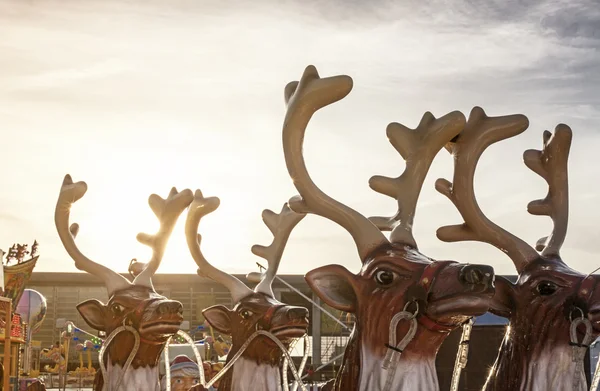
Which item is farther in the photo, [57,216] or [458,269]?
[57,216]

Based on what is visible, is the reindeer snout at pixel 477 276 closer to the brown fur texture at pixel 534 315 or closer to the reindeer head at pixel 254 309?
the brown fur texture at pixel 534 315

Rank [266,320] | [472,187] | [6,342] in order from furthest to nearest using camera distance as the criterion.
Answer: [6,342] < [266,320] < [472,187]

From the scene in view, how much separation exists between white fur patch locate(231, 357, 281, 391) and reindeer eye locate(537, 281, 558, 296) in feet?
8.89

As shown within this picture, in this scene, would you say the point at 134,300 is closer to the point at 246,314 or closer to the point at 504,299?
the point at 246,314

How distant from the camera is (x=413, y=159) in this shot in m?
5.84

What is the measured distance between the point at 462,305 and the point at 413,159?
51.4 inches

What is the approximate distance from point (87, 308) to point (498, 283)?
3121 mm

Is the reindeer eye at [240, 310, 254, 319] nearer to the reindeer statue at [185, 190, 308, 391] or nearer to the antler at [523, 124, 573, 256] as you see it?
the reindeer statue at [185, 190, 308, 391]

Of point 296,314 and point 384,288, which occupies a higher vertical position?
point 384,288

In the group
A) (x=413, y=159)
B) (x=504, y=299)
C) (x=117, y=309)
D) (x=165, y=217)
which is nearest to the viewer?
(x=413, y=159)

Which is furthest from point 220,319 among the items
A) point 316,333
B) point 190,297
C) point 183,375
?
point 190,297

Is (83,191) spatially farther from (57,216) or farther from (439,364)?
(439,364)

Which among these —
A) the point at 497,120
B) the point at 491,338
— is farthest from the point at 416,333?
the point at 491,338

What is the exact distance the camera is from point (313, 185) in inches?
217
